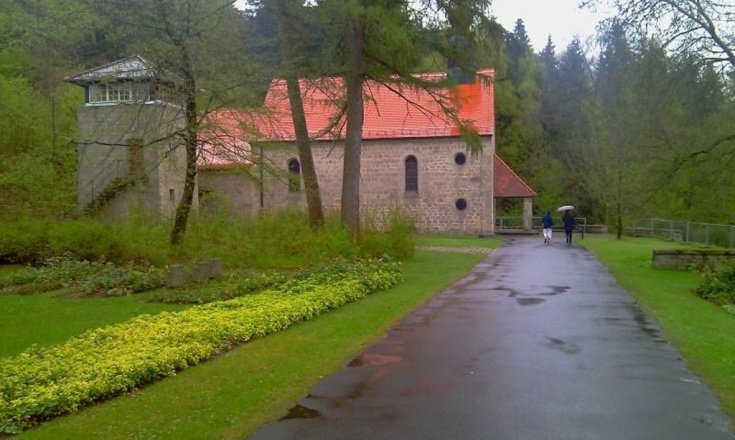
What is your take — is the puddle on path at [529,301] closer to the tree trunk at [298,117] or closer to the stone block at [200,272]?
the stone block at [200,272]

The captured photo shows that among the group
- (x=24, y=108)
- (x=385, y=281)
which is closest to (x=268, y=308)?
(x=385, y=281)

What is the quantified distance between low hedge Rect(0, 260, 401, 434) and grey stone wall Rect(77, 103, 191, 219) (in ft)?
26.3

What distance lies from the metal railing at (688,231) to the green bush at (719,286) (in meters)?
15.8

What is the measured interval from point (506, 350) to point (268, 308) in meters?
4.48

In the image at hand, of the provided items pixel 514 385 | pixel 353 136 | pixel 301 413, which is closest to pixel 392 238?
pixel 353 136

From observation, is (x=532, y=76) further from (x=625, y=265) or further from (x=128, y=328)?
(x=128, y=328)

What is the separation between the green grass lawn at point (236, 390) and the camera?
622 cm

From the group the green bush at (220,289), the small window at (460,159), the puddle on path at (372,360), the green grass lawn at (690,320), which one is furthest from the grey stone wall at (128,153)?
the small window at (460,159)

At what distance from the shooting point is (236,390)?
→ 24.6 feet

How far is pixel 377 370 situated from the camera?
8.32 metres

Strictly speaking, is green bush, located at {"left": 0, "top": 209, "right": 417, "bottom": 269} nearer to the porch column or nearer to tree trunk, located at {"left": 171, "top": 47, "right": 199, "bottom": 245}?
tree trunk, located at {"left": 171, "top": 47, "right": 199, "bottom": 245}

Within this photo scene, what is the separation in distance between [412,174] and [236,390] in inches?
1506

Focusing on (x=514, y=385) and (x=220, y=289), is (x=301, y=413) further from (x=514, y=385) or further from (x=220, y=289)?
(x=220, y=289)

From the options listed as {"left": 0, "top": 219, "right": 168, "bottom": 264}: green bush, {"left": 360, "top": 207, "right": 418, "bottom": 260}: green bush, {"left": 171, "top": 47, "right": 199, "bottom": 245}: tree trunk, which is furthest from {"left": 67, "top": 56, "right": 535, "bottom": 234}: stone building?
{"left": 0, "top": 219, "right": 168, "bottom": 264}: green bush
